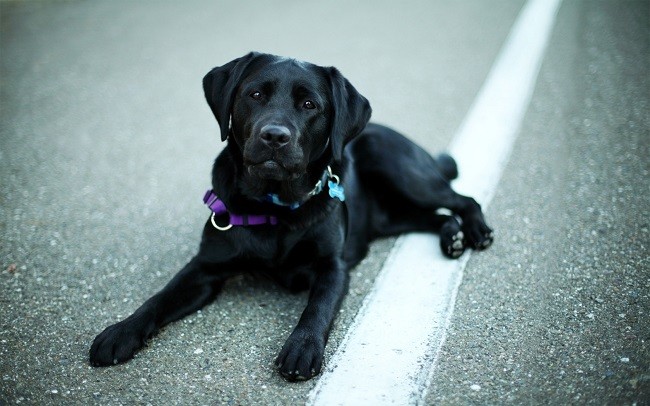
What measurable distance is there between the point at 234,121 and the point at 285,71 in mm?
368

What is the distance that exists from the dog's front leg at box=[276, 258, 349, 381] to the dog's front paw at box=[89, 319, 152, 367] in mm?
653

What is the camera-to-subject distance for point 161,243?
354cm

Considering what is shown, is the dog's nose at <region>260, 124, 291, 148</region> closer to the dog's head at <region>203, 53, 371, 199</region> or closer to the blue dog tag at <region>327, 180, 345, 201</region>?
the dog's head at <region>203, 53, 371, 199</region>

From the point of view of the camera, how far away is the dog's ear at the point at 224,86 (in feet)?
9.67

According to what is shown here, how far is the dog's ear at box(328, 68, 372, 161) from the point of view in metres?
2.93

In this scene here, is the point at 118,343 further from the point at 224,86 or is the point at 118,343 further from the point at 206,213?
the point at 206,213

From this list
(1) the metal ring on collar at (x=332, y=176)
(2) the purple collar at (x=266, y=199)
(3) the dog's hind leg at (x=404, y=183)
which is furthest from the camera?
(3) the dog's hind leg at (x=404, y=183)

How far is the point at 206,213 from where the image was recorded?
3912 millimetres

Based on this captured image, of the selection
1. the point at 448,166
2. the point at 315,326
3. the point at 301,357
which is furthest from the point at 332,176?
the point at 448,166

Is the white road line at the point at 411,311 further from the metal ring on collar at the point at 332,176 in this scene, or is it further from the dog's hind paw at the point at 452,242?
the metal ring on collar at the point at 332,176

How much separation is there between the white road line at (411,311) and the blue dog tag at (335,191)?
52cm

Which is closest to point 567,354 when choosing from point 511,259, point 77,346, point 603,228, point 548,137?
point 511,259

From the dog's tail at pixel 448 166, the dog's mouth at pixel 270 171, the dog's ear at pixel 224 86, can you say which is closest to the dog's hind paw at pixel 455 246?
the dog's tail at pixel 448 166

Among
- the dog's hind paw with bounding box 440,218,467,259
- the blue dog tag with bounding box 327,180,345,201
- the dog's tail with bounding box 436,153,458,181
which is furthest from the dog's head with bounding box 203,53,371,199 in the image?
the dog's tail with bounding box 436,153,458,181
